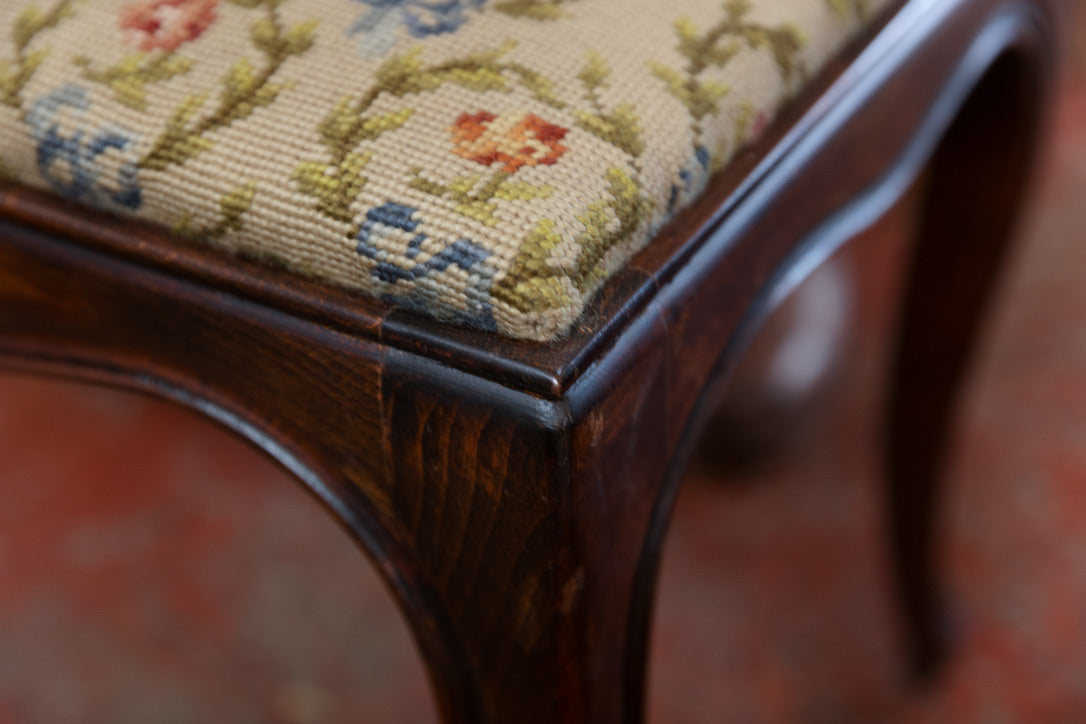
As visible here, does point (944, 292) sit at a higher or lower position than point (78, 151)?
lower

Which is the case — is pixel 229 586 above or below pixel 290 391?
below

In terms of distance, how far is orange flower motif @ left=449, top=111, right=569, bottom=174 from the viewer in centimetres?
26

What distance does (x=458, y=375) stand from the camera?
245 mm

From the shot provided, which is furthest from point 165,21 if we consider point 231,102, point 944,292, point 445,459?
A: point 944,292


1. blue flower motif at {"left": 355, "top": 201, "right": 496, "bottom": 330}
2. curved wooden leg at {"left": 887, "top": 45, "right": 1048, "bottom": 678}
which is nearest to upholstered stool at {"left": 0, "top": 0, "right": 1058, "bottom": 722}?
blue flower motif at {"left": 355, "top": 201, "right": 496, "bottom": 330}

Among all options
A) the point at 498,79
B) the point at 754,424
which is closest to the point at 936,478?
the point at 754,424

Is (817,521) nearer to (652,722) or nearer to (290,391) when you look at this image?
(652,722)

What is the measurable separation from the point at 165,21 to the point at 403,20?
0.08m

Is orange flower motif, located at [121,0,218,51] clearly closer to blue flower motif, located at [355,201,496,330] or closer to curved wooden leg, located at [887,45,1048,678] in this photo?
blue flower motif, located at [355,201,496,330]

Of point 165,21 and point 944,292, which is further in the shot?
point 944,292

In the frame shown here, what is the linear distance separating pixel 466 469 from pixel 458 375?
3 centimetres

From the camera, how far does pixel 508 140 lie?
27cm

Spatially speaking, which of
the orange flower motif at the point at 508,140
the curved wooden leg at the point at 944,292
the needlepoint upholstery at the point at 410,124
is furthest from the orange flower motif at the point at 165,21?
the curved wooden leg at the point at 944,292

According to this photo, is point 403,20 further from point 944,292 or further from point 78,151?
point 944,292
